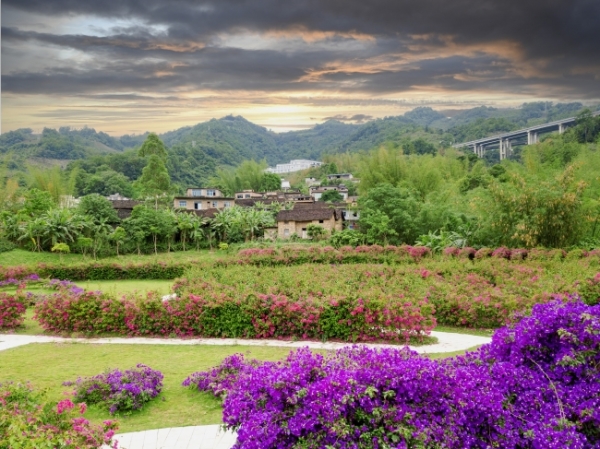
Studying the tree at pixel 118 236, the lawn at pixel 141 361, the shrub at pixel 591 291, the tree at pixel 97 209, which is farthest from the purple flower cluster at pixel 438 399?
the tree at pixel 97 209

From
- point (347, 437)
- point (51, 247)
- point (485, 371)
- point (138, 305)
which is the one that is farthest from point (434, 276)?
point (51, 247)

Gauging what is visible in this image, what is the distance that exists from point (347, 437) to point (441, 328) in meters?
6.69

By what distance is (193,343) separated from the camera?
8367 mm

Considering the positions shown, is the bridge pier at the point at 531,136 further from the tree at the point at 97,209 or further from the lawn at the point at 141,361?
the lawn at the point at 141,361

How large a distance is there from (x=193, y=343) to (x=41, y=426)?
4977 mm

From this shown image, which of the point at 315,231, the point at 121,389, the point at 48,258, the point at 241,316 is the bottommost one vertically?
the point at 48,258

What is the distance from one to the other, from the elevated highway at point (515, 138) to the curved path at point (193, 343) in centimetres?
4783

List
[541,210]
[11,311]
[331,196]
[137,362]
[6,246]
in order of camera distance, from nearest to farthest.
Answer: [137,362] < [11,311] < [541,210] < [6,246] < [331,196]

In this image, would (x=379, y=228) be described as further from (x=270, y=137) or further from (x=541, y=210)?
(x=270, y=137)

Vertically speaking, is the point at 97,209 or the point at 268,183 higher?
the point at 268,183

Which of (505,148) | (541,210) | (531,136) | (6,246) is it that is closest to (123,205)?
(6,246)

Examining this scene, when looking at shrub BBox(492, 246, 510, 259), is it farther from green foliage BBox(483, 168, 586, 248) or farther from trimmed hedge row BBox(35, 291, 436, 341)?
trimmed hedge row BBox(35, 291, 436, 341)

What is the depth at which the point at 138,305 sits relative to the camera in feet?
29.9

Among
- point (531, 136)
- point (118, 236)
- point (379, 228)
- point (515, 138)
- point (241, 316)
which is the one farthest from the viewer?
point (515, 138)
